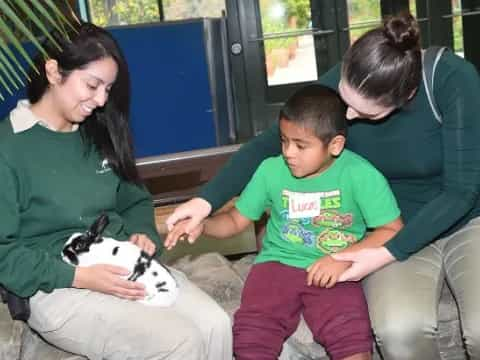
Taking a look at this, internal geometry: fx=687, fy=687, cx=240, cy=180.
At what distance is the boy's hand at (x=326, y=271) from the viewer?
1689 mm

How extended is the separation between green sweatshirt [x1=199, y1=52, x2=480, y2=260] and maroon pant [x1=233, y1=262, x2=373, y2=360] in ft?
0.60

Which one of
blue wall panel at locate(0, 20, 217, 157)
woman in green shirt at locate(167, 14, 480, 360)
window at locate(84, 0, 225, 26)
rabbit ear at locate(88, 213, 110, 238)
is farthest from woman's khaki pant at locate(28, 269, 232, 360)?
window at locate(84, 0, 225, 26)

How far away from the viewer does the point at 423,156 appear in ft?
5.86

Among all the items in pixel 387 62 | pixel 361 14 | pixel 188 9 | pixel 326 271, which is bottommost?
pixel 326 271

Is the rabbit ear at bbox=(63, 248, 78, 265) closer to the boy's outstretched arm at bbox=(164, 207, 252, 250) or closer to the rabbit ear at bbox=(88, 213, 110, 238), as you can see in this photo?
the rabbit ear at bbox=(88, 213, 110, 238)

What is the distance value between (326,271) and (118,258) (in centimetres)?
51

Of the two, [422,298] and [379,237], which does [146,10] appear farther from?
[422,298]

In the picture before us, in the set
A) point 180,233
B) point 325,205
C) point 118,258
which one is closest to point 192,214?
point 180,233

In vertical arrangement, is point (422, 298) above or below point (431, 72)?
below

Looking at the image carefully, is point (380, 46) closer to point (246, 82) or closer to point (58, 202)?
point (58, 202)

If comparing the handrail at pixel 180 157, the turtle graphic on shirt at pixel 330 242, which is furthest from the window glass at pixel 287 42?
the turtle graphic on shirt at pixel 330 242

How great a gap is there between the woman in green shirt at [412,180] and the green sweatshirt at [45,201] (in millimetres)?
212

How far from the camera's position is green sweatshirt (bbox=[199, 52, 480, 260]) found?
1.69 m

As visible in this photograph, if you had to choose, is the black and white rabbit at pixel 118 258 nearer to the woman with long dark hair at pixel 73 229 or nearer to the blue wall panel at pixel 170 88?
the woman with long dark hair at pixel 73 229
